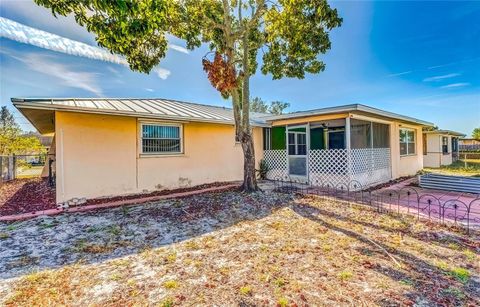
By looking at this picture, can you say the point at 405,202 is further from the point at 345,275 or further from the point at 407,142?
the point at 407,142

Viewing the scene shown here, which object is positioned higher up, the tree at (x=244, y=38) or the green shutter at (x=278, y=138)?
the tree at (x=244, y=38)

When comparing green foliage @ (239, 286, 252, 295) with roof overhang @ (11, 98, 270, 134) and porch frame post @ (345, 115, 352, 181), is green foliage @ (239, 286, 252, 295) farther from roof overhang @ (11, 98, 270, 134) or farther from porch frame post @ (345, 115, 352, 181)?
porch frame post @ (345, 115, 352, 181)

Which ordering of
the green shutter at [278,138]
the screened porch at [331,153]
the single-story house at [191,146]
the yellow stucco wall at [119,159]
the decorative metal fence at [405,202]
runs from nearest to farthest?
the decorative metal fence at [405,202] → the yellow stucco wall at [119,159] → the single-story house at [191,146] → the screened porch at [331,153] → the green shutter at [278,138]

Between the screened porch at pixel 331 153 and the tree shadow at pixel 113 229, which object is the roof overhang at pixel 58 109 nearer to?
the tree shadow at pixel 113 229

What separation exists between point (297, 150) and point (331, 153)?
183cm

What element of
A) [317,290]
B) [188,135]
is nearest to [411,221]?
→ [317,290]

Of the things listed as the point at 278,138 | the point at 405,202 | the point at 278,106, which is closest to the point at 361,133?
the point at 278,138

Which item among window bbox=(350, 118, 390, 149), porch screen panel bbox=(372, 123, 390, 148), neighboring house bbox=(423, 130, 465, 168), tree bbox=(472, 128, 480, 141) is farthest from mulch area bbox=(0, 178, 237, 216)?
tree bbox=(472, 128, 480, 141)

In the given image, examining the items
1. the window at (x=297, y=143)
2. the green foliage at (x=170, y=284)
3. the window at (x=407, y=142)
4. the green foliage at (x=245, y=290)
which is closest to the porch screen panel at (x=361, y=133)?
the window at (x=297, y=143)

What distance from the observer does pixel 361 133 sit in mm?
9938

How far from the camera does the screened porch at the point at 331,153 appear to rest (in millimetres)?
8948

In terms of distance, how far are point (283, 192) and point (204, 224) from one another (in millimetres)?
3822

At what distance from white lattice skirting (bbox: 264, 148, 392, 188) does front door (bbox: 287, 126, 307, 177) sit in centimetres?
27

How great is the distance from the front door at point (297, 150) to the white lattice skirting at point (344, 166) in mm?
270
